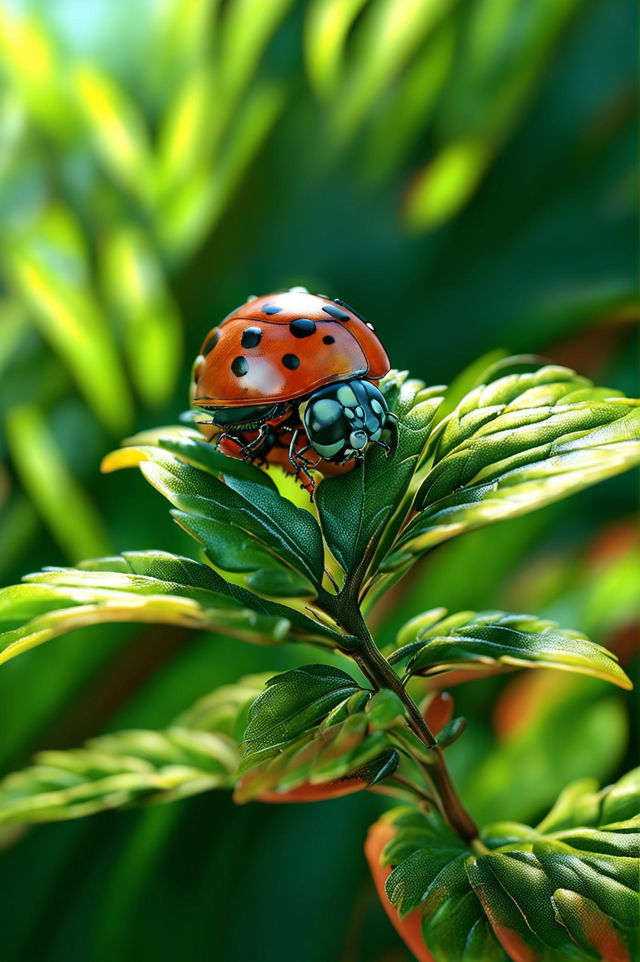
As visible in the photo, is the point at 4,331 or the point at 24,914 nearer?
the point at 24,914

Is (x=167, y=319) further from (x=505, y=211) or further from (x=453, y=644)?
(x=453, y=644)

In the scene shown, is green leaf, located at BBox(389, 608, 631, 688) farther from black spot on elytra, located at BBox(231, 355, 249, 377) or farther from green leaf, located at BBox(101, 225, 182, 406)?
green leaf, located at BBox(101, 225, 182, 406)

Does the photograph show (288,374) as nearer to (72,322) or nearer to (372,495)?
(372,495)

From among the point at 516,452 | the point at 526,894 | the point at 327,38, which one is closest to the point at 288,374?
the point at 516,452

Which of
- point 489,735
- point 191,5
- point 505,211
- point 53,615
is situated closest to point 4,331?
point 191,5

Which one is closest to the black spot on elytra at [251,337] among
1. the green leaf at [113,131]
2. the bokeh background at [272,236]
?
the bokeh background at [272,236]
